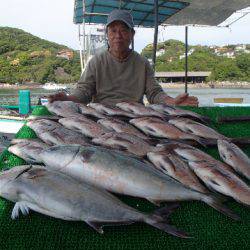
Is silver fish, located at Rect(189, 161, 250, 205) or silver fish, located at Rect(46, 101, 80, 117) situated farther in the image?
silver fish, located at Rect(46, 101, 80, 117)

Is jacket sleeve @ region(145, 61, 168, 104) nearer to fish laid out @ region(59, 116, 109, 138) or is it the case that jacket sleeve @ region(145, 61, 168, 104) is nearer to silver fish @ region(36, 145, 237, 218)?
fish laid out @ region(59, 116, 109, 138)

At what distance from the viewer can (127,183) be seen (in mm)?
2100

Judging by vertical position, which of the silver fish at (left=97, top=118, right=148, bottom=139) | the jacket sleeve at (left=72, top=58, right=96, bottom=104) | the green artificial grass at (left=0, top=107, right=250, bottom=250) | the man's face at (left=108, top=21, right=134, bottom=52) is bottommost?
the green artificial grass at (left=0, top=107, right=250, bottom=250)

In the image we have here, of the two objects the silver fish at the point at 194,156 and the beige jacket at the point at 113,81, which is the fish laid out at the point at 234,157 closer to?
the silver fish at the point at 194,156

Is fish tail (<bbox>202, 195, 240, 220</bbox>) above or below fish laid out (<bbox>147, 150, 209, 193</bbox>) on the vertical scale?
below

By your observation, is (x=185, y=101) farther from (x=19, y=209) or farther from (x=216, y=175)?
(x=19, y=209)

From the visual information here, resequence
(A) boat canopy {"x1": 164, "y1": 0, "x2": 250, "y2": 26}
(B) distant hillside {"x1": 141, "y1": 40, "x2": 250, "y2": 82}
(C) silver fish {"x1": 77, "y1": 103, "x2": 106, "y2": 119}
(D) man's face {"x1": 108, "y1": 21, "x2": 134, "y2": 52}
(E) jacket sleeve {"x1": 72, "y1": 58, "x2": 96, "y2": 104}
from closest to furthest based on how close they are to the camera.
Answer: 1. (C) silver fish {"x1": 77, "y1": 103, "x2": 106, "y2": 119}
2. (D) man's face {"x1": 108, "y1": 21, "x2": 134, "y2": 52}
3. (E) jacket sleeve {"x1": 72, "y1": 58, "x2": 96, "y2": 104}
4. (A) boat canopy {"x1": 164, "y1": 0, "x2": 250, "y2": 26}
5. (B) distant hillside {"x1": 141, "y1": 40, "x2": 250, "y2": 82}

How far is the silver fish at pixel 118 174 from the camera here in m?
2.06

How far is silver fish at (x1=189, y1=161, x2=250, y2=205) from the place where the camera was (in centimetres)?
207

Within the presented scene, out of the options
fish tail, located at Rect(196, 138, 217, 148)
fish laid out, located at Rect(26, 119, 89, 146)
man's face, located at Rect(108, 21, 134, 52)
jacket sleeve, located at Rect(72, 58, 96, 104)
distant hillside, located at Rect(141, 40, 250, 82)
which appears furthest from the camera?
distant hillside, located at Rect(141, 40, 250, 82)

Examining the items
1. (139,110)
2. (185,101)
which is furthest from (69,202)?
(185,101)

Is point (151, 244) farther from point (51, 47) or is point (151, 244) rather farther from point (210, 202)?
point (51, 47)

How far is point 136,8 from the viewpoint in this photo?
32.6 ft

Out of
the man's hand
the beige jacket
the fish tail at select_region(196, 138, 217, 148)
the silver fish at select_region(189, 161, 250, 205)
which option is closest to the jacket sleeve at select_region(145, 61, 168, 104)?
the beige jacket
